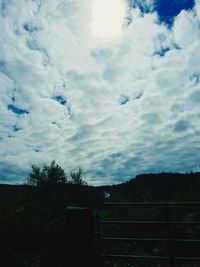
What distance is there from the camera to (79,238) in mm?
3986

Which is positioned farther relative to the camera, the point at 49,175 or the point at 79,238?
the point at 49,175

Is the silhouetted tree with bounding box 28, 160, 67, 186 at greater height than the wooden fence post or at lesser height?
greater

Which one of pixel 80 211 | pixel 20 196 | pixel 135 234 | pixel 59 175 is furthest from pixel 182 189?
pixel 59 175

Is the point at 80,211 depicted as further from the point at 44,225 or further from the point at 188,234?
the point at 188,234

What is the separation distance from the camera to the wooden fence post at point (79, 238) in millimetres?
3905

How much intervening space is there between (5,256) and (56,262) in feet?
2.82

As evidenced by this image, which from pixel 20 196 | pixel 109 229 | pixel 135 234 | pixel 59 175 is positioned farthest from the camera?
pixel 59 175

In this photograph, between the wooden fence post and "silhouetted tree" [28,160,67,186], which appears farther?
"silhouetted tree" [28,160,67,186]

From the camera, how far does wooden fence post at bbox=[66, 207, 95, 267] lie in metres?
3.91

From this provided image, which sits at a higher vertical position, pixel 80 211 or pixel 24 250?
pixel 80 211

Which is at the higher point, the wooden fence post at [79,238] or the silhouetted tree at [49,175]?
the silhouetted tree at [49,175]

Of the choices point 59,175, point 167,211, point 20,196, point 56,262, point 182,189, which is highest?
point 59,175

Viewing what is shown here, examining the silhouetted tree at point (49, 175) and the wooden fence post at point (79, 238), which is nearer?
the wooden fence post at point (79, 238)

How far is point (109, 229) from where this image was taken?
1392 cm
